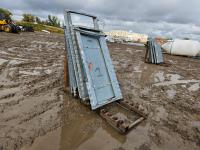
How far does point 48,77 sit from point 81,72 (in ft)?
7.81

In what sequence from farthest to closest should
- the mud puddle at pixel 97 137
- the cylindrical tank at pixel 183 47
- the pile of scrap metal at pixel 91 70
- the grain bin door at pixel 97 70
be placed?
the cylindrical tank at pixel 183 47 → the grain bin door at pixel 97 70 → the pile of scrap metal at pixel 91 70 → the mud puddle at pixel 97 137

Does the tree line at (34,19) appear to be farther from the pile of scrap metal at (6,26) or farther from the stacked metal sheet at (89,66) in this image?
the stacked metal sheet at (89,66)

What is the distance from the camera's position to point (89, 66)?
3643 millimetres

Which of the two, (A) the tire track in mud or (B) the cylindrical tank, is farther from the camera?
(B) the cylindrical tank

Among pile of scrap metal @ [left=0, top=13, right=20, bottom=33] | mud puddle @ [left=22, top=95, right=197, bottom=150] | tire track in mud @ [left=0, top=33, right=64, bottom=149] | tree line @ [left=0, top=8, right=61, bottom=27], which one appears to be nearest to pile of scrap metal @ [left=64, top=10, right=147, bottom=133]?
mud puddle @ [left=22, top=95, right=197, bottom=150]

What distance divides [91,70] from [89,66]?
0.11m

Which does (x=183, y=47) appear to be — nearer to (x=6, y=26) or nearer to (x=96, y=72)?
(x=96, y=72)

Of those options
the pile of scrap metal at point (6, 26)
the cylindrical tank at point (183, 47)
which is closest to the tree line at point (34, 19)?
the pile of scrap metal at point (6, 26)

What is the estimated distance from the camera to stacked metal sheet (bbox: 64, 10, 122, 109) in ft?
11.6

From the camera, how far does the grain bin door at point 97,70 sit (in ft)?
12.0

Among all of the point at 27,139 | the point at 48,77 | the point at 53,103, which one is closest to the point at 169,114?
the point at 53,103

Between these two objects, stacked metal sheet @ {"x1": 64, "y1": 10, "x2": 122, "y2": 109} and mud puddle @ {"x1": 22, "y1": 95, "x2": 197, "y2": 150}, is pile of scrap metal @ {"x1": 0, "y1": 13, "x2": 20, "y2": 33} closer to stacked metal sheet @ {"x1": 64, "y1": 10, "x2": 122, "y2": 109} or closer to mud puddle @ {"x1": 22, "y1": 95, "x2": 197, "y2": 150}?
stacked metal sheet @ {"x1": 64, "y1": 10, "x2": 122, "y2": 109}

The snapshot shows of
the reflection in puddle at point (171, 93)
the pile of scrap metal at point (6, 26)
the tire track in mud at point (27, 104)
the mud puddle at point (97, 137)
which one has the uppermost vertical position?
the pile of scrap metal at point (6, 26)

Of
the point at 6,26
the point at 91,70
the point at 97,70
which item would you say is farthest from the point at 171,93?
the point at 6,26
